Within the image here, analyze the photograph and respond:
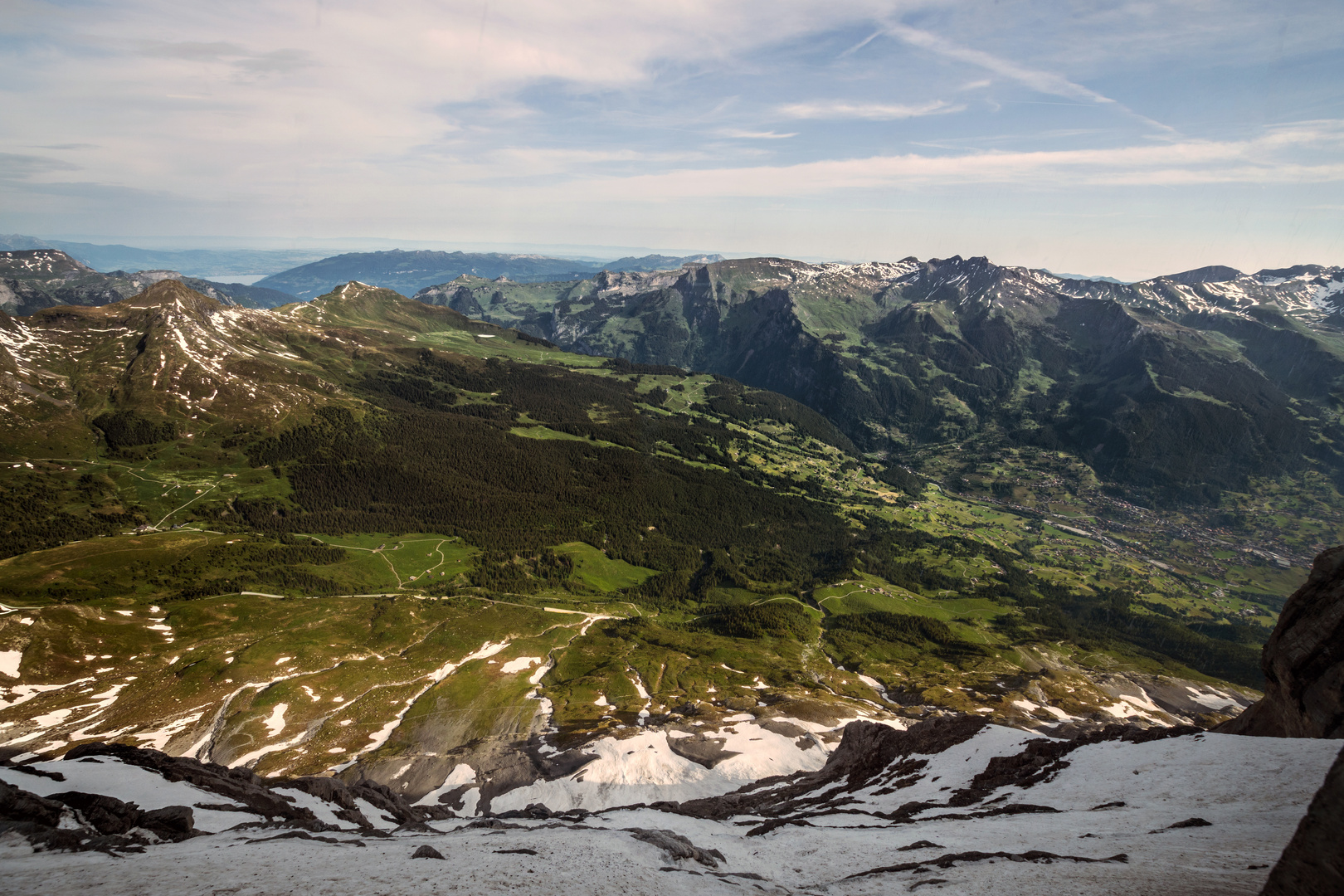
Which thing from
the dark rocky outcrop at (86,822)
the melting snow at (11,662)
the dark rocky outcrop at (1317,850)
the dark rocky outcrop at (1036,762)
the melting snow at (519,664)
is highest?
the dark rocky outcrop at (1317,850)

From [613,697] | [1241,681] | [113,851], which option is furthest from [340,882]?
[1241,681]

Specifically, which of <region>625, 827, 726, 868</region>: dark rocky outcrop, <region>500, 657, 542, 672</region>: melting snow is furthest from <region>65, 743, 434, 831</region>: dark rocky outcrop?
<region>500, 657, 542, 672</region>: melting snow

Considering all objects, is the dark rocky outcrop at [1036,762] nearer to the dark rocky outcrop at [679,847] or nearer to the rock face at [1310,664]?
the rock face at [1310,664]

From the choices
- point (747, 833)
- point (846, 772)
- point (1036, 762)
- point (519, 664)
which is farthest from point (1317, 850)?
point (519, 664)

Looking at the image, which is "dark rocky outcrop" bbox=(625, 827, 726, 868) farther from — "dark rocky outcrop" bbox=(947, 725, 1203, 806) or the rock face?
the rock face

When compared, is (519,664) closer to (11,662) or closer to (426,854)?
(11,662)

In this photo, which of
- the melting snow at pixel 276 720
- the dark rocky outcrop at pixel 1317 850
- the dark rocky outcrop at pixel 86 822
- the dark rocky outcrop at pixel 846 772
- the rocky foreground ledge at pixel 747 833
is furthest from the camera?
the melting snow at pixel 276 720

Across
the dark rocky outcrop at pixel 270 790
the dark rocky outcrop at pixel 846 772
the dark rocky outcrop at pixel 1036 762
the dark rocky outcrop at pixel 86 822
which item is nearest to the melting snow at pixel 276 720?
the dark rocky outcrop at pixel 270 790
